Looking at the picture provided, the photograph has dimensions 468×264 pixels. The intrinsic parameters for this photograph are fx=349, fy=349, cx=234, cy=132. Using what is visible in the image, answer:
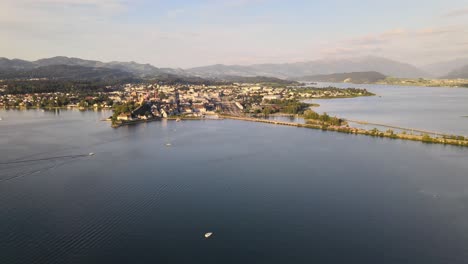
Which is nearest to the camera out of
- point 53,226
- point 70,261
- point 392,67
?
point 70,261

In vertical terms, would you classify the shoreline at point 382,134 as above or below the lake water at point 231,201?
above

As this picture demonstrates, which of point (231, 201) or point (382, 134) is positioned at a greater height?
point (382, 134)

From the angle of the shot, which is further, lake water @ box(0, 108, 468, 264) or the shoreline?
the shoreline

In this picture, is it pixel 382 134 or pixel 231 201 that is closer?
pixel 231 201

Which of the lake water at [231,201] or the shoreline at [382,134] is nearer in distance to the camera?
the lake water at [231,201]

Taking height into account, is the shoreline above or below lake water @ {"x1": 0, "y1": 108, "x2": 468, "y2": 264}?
above

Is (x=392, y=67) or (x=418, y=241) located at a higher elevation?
(x=392, y=67)

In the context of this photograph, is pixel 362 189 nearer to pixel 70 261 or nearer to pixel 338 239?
pixel 338 239

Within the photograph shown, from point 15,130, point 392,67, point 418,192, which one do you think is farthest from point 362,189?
point 392,67
